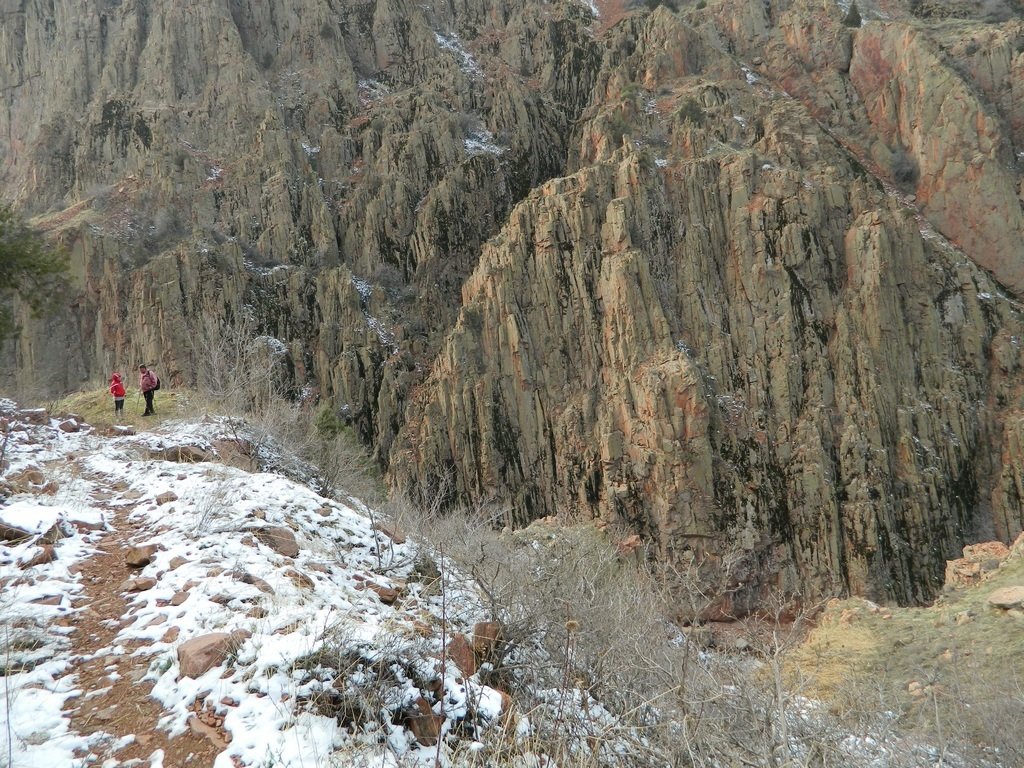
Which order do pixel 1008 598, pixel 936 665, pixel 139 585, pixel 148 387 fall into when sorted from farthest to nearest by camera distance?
pixel 148 387, pixel 1008 598, pixel 936 665, pixel 139 585

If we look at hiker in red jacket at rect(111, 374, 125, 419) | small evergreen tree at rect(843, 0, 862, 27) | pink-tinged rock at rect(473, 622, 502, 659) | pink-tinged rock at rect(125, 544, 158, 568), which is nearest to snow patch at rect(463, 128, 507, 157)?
small evergreen tree at rect(843, 0, 862, 27)

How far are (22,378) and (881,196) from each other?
43071 millimetres

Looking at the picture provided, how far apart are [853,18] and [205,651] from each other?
1846 inches

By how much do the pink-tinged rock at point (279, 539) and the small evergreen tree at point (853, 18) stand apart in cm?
4455

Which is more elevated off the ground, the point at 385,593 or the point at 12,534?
the point at 12,534

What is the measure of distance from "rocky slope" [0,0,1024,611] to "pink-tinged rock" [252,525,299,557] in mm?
22703

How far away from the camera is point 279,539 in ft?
20.2

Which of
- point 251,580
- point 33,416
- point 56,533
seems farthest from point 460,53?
point 251,580

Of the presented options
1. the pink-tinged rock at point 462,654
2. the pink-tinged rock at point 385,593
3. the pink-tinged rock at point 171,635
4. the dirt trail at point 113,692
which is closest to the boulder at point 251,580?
the pink-tinged rock at point 171,635

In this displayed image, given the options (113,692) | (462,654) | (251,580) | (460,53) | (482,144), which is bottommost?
(462,654)

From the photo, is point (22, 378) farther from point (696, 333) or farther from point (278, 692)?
point (278, 692)

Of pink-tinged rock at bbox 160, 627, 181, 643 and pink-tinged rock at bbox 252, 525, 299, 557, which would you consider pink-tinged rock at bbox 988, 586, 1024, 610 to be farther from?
pink-tinged rock at bbox 160, 627, 181, 643

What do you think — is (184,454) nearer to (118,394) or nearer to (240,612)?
(118,394)

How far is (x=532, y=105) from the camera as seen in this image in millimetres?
43156
